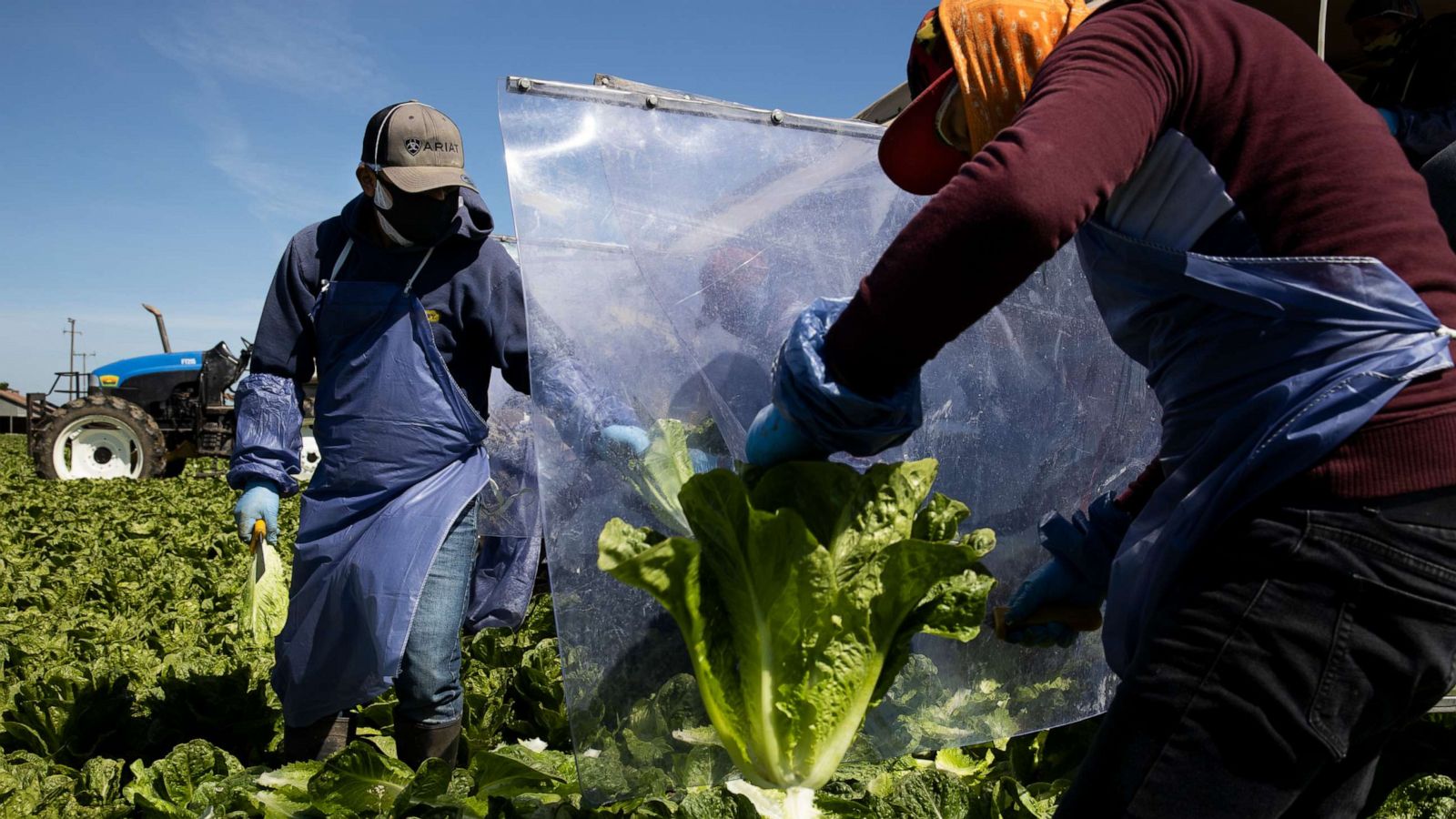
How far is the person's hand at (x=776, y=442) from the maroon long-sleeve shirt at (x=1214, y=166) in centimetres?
27

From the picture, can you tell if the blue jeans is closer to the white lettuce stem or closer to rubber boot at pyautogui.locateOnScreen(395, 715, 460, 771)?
rubber boot at pyautogui.locateOnScreen(395, 715, 460, 771)

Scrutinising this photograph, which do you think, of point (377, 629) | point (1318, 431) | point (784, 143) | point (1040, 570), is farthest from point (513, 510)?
point (1318, 431)

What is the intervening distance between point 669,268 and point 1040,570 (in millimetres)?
845

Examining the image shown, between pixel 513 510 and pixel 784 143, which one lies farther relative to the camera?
pixel 513 510

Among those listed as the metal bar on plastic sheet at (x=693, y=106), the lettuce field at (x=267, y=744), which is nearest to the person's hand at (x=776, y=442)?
the lettuce field at (x=267, y=744)

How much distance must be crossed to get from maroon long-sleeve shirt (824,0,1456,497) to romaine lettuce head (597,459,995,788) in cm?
39

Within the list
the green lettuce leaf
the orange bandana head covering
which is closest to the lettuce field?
the green lettuce leaf

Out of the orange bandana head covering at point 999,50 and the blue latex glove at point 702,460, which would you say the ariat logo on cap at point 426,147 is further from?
the orange bandana head covering at point 999,50

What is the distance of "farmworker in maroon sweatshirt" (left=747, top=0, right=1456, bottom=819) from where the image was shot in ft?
3.82

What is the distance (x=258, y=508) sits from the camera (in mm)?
2922

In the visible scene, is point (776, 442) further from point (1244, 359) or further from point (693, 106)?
point (693, 106)

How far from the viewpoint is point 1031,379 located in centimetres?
213

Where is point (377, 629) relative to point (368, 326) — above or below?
below

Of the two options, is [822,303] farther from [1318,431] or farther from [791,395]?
[1318,431]
